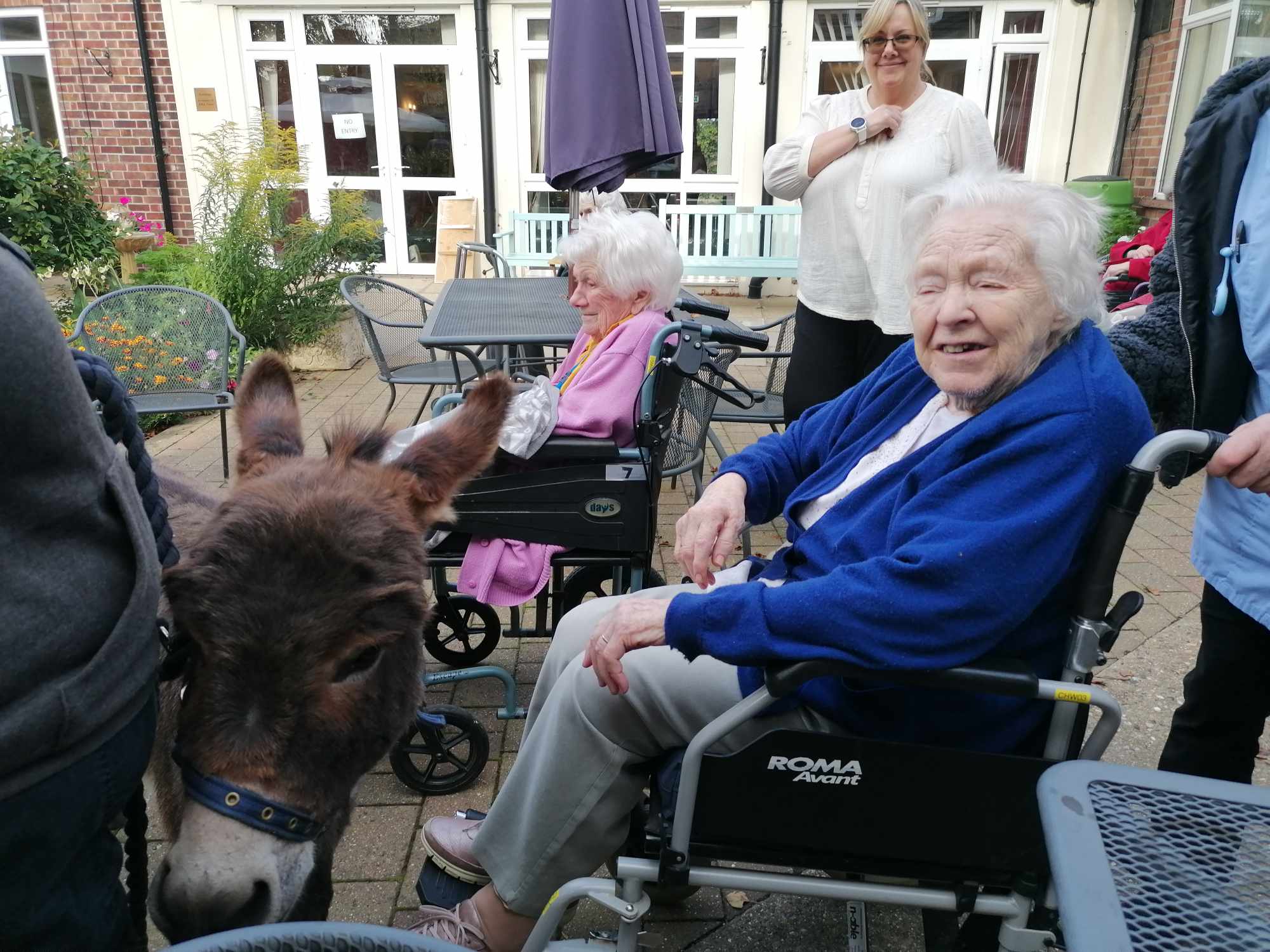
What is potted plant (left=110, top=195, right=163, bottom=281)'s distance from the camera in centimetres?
825

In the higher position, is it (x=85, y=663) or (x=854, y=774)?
(x=85, y=663)

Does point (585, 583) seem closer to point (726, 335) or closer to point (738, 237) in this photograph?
point (726, 335)

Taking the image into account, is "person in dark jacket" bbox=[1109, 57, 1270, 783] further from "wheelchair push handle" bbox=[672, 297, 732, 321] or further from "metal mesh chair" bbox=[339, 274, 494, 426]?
"metal mesh chair" bbox=[339, 274, 494, 426]

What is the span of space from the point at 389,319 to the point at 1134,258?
600cm

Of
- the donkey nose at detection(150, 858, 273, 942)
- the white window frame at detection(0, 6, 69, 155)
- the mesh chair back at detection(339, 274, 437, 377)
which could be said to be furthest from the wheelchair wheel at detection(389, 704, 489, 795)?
the white window frame at detection(0, 6, 69, 155)

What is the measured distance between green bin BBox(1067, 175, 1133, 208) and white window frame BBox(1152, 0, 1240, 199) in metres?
0.28

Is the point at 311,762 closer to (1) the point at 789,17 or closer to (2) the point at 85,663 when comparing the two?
(2) the point at 85,663

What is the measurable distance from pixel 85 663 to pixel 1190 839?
148cm

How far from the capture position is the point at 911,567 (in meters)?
1.50

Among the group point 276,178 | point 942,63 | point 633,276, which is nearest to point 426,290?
point 276,178

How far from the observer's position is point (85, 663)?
1152 millimetres

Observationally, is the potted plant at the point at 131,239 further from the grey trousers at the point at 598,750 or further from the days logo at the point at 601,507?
the grey trousers at the point at 598,750

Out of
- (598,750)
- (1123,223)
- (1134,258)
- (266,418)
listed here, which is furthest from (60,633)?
(1123,223)

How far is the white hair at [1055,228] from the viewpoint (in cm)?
172
